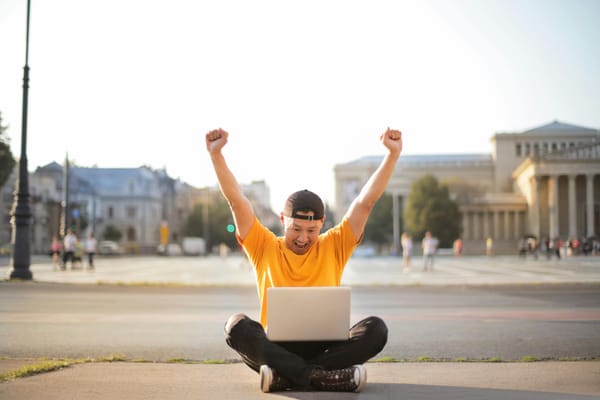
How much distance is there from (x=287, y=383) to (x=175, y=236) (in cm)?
11624

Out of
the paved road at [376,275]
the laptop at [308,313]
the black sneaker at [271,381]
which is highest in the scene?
the laptop at [308,313]

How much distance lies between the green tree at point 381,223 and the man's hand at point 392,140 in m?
99.8

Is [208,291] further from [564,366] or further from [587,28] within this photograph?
[564,366]

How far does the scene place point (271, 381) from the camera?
457cm

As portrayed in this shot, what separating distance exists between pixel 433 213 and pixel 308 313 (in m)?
89.9

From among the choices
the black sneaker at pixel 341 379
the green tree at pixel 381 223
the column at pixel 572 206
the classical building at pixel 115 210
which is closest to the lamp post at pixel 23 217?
the black sneaker at pixel 341 379

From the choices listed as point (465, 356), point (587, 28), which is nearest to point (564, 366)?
point (465, 356)

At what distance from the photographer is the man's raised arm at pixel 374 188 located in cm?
488

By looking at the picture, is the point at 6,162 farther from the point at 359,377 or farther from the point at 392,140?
the point at 359,377

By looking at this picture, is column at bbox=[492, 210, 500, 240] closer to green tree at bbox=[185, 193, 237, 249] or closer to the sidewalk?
green tree at bbox=[185, 193, 237, 249]

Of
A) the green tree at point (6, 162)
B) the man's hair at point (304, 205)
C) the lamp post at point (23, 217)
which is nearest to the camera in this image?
the man's hair at point (304, 205)

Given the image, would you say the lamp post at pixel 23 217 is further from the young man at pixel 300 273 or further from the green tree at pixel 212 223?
the green tree at pixel 212 223

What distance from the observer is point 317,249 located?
4.82 m

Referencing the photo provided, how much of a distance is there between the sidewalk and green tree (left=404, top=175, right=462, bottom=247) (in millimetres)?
87961
